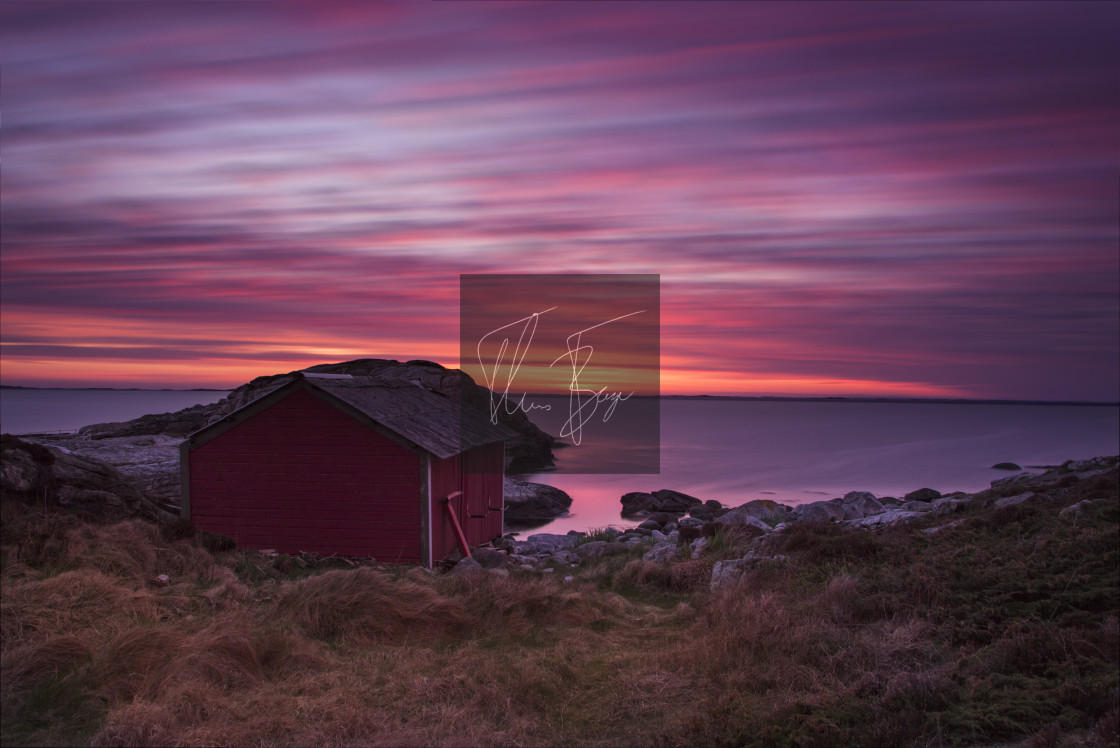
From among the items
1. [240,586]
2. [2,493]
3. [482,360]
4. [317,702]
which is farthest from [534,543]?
[317,702]

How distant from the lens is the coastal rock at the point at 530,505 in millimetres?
36344

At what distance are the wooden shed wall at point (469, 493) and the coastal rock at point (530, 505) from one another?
12854mm

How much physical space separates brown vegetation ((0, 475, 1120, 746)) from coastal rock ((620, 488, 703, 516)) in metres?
27.2

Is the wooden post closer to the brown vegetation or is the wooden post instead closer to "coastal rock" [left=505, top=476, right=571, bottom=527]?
the brown vegetation

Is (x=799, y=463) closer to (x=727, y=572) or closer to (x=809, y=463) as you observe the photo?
(x=809, y=463)

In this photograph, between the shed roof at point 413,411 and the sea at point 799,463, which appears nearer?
the shed roof at point 413,411

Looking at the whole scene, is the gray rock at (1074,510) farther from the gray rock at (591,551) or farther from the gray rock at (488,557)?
the gray rock at (488,557)

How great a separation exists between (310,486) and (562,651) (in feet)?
31.4

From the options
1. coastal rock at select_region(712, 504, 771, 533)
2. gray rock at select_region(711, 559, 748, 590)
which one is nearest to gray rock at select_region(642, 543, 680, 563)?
coastal rock at select_region(712, 504, 771, 533)

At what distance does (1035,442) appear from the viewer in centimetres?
9238

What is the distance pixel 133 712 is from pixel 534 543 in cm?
1674

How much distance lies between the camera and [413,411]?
18984mm

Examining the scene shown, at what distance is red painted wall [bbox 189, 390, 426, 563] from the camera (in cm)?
1619

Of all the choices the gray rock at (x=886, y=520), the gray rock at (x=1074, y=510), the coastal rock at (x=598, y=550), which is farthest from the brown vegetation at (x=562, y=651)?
the coastal rock at (x=598, y=550)
